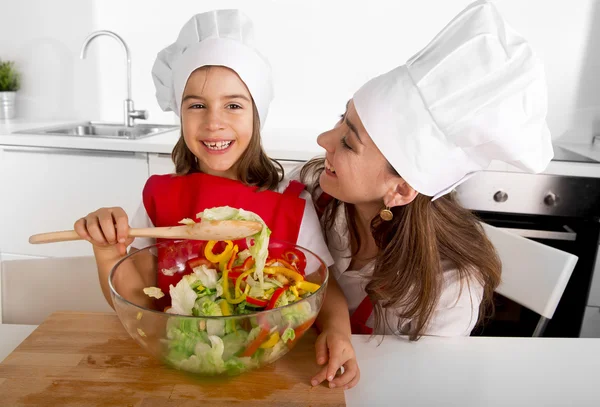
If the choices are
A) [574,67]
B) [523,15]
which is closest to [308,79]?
[523,15]

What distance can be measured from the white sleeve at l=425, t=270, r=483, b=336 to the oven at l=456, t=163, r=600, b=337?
31.5 inches

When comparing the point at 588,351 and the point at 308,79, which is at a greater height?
the point at 308,79

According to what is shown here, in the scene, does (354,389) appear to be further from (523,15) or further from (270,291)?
(523,15)

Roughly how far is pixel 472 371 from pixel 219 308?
387 mm

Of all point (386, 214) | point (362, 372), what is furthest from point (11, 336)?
point (386, 214)

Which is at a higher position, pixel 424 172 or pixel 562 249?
pixel 424 172

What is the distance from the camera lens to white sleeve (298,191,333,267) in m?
0.99

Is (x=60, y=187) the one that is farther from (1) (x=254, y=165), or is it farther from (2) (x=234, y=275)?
(2) (x=234, y=275)

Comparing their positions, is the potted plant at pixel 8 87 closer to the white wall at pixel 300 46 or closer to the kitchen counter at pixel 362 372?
the white wall at pixel 300 46

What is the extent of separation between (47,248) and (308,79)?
1336mm

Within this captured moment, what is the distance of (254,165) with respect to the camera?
3.52 ft

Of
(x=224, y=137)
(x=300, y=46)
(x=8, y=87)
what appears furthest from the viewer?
(x=8, y=87)

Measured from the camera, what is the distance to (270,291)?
678 mm

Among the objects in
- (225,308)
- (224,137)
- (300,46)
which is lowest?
(225,308)
